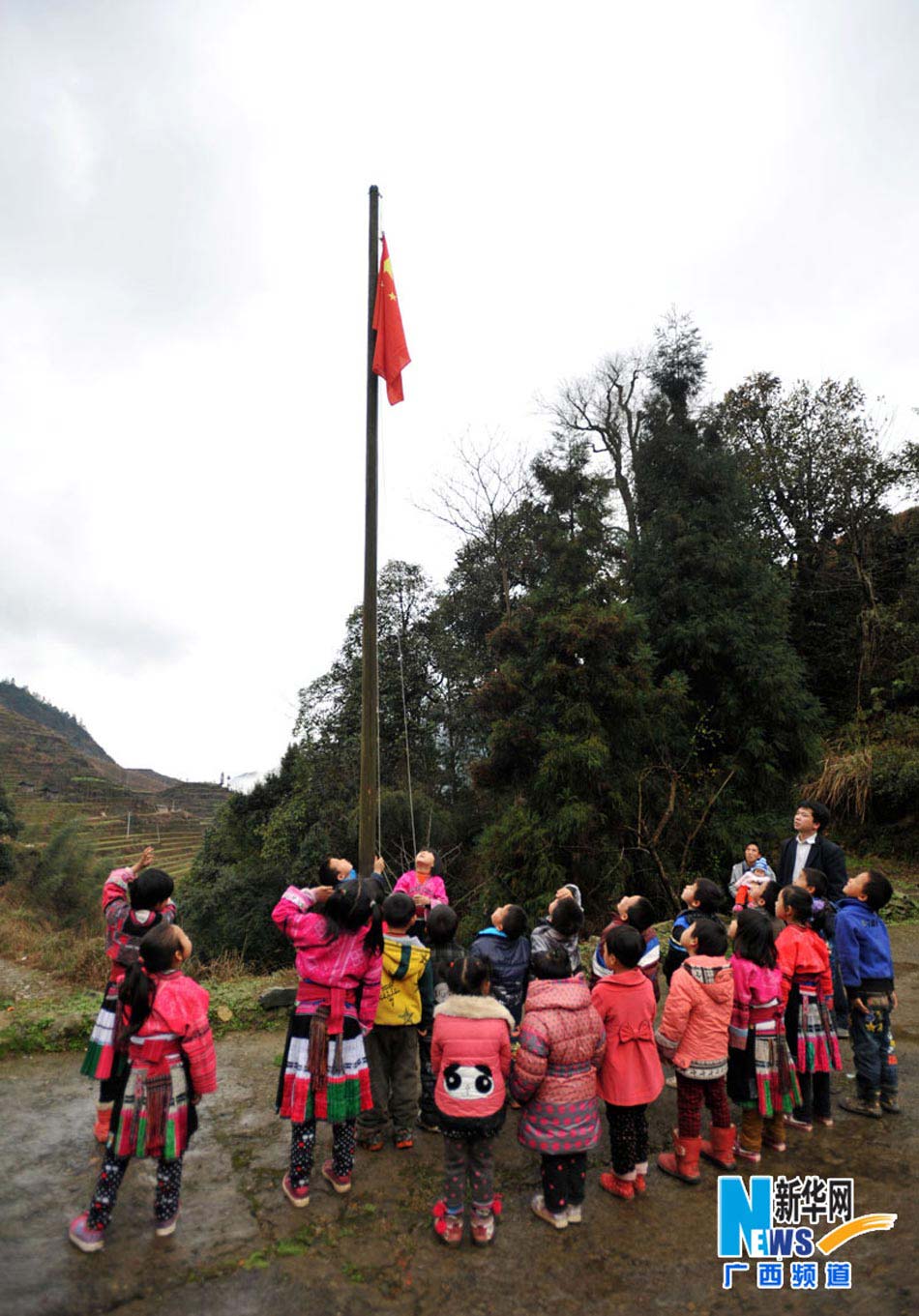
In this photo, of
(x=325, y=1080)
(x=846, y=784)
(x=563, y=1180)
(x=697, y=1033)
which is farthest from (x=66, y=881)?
(x=697, y=1033)

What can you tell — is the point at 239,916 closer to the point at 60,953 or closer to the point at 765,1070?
the point at 60,953

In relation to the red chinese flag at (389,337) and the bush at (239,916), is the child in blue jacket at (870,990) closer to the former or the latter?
the red chinese flag at (389,337)

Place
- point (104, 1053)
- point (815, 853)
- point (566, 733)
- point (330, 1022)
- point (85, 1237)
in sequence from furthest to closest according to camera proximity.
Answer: point (566, 733) → point (815, 853) → point (104, 1053) → point (330, 1022) → point (85, 1237)

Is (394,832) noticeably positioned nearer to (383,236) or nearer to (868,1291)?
(383,236)

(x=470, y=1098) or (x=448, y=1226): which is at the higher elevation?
(x=470, y=1098)

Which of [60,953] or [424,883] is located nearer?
[424,883]

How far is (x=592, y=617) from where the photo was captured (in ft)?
34.8

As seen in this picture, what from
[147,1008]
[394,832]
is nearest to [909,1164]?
[147,1008]

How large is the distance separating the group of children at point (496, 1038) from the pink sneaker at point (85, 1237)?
0.01 meters

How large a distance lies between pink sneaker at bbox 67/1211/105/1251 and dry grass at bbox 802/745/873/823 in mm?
13041

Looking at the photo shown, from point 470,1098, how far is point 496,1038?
259mm

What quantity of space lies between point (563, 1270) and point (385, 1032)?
4.41 feet

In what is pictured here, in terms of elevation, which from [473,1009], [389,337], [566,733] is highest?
[389,337]

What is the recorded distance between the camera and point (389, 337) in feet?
21.2
